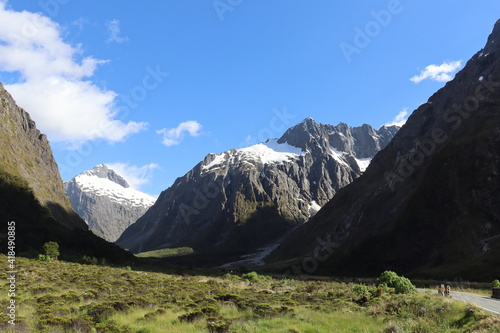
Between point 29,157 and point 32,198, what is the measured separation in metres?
61.7

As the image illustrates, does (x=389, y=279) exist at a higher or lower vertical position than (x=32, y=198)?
lower

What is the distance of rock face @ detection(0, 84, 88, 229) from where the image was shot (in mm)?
137850

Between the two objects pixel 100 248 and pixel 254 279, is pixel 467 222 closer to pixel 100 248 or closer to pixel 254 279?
pixel 254 279

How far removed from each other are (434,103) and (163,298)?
17666 centimetres

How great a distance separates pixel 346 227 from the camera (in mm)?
143625

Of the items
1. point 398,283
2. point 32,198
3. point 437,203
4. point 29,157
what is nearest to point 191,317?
point 398,283

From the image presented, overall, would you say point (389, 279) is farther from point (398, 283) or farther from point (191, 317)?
point (191, 317)

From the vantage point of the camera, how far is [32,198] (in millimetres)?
108625

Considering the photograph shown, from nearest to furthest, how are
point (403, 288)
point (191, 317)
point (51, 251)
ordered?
point (191, 317) → point (403, 288) → point (51, 251)

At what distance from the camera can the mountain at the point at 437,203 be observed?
87750mm

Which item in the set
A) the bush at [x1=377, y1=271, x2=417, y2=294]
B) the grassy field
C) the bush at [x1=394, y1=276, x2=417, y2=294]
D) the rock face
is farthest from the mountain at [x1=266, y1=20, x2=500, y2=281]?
the rock face

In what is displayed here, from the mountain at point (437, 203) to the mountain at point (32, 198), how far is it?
7805cm

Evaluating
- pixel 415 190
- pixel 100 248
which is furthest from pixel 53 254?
pixel 415 190

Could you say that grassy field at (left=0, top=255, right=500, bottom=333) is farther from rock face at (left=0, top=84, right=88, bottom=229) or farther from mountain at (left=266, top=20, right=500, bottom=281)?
rock face at (left=0, top=84, right=88, bottom=229)
